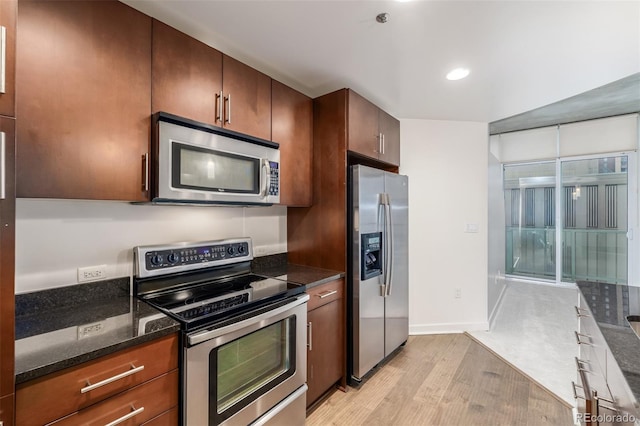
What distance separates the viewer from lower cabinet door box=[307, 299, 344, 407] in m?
1.94

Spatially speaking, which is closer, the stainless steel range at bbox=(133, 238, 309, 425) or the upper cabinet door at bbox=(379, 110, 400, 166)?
the stainless steel range at bbox=(133, 238, 309, 425)

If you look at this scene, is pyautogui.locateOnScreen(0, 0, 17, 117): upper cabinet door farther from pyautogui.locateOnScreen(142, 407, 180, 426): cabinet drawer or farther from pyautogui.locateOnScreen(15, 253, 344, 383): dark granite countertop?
pyautogui.locateOnScreen(142, 407, 180, 426): cabinet drawer

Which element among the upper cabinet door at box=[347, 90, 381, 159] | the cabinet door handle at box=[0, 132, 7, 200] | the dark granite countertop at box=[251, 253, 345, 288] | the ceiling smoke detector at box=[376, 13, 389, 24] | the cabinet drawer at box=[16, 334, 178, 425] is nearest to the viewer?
the cabinet door handle at box=[0, 132, 7, 200]

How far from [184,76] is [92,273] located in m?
1.15

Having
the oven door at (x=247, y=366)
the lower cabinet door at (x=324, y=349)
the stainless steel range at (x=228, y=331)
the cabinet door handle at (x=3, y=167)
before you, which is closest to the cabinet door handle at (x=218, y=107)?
the stainless steel range at (x=228, y=331)

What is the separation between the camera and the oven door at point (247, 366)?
124 centimetres

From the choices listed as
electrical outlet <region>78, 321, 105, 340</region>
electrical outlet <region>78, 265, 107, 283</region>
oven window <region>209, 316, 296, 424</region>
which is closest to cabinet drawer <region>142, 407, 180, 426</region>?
oven window <region>209, 316, 296, 424</region>

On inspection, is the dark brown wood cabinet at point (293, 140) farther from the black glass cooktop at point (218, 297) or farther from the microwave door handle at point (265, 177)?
the black glass cooktop at point (218, 297)

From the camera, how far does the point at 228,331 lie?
1.33 metres

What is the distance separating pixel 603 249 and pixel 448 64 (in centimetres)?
457

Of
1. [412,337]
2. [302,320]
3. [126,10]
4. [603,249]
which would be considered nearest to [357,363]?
[302,320]

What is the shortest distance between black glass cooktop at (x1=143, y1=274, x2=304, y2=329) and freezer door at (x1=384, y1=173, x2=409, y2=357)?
1.16 meters

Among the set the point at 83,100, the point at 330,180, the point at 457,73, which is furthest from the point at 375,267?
the point at 83,100

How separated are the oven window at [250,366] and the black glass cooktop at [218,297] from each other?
16 cm
